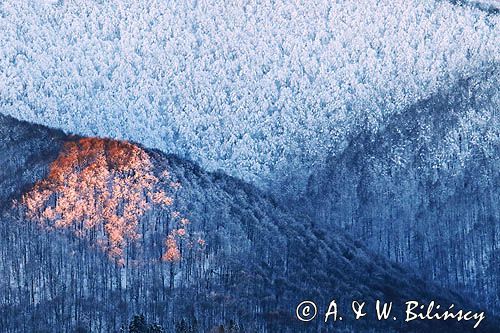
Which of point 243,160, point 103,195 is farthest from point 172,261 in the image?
point 243,160

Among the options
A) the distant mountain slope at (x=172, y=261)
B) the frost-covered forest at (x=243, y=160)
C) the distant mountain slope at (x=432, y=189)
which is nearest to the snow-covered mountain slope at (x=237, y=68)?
the frost-covered forest at (x=243, y=160)

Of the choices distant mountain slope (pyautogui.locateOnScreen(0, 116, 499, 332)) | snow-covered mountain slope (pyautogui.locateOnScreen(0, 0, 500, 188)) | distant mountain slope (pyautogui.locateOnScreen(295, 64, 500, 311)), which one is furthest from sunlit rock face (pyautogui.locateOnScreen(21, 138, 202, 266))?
distant mountain slope (pyautogui.locateOnScreen(295, 64, 500, 311))

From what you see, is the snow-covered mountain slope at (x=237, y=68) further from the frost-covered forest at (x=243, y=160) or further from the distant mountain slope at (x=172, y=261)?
the distant mountain slope at (x=172, y=261)

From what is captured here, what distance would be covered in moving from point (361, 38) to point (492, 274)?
4.21 m

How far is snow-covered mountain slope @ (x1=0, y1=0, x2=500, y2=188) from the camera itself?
15.5m

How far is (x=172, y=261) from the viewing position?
14594 mm

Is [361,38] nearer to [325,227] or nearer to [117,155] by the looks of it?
[325,227]

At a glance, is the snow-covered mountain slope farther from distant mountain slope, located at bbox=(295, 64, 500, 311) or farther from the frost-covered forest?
distant mountain slope, located at bbox=(295, 64, 500, 311)

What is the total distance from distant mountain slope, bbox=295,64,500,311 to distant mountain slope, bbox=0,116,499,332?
37 centimetres

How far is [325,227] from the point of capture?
15.2m

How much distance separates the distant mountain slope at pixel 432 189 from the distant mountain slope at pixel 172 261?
0.37m

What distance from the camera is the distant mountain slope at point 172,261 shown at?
47.0ft

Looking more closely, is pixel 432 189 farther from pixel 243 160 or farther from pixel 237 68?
pixel 237 68

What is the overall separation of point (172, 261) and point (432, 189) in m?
4.14
